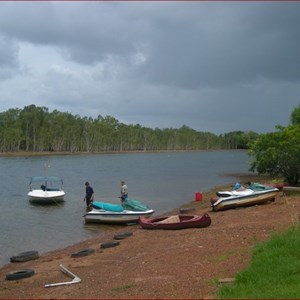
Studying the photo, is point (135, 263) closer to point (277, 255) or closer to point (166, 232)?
point (277, 255)

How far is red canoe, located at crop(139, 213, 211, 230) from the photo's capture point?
18.6m

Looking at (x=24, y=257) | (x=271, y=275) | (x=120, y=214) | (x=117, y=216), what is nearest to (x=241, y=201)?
(x=120, y=214)

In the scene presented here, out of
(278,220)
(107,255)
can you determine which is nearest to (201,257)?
(107,255)

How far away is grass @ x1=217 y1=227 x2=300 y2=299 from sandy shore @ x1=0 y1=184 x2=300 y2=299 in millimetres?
486

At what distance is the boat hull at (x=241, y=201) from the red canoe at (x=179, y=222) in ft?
17.6

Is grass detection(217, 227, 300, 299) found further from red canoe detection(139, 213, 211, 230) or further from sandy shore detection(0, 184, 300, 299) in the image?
red canoe detection(139, 213, 211, 230)

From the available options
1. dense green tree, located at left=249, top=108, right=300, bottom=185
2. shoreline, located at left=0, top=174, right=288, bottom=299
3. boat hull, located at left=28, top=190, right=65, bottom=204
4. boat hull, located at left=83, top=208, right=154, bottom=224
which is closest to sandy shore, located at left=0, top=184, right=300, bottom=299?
shoreline, located at left=0, top=174, right=288, bottom=299

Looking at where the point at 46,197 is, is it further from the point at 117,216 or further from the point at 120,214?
the point at 120,214

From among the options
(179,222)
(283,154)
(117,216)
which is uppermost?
(283,154)

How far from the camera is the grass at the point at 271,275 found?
7500 mm

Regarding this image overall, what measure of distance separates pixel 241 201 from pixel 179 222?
7.04 m

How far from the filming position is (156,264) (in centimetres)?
1190

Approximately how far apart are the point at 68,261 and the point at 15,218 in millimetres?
13611

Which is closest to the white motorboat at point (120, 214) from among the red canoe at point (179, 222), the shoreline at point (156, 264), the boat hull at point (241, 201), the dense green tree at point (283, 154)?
the red canoe at point (179, 222)
